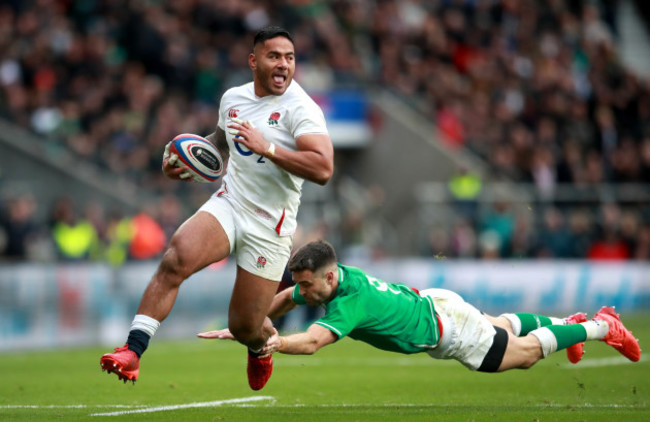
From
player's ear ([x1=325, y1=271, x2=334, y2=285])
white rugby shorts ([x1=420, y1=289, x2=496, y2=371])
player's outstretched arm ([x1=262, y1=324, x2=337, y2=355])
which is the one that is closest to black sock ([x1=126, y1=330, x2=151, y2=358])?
player's outstretched arm ([x1=262, y1=324, x2=337, y2=355])

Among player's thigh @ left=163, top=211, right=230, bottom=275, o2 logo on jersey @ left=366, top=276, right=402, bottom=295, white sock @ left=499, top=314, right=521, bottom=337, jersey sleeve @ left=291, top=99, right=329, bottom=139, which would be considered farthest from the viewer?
white sock @ left=499, top=314, right=521, bottom=337

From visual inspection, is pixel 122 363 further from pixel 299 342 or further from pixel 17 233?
pixel 17 233

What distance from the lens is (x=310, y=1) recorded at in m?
27.4

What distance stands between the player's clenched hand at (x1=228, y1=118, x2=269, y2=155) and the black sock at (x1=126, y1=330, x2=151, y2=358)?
158 cm

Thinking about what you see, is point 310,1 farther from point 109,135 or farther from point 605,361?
point 605,361

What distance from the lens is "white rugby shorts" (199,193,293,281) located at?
8.18 metres

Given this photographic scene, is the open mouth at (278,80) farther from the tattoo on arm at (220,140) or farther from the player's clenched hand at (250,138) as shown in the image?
the tattoo on arm at (220,140)

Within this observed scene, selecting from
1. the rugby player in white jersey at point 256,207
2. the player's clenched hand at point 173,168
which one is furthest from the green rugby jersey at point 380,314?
the player's clenched hand at point 173,168

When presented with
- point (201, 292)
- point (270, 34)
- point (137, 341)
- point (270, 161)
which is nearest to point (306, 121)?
point (270, 161)

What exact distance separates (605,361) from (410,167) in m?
13.2

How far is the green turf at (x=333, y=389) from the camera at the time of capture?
27.6 feet

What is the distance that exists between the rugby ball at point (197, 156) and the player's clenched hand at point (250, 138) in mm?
801

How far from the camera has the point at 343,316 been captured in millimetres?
7816

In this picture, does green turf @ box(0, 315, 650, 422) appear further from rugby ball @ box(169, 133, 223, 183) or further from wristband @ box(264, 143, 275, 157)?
wristband @ box(264, 143, 275, 157)
